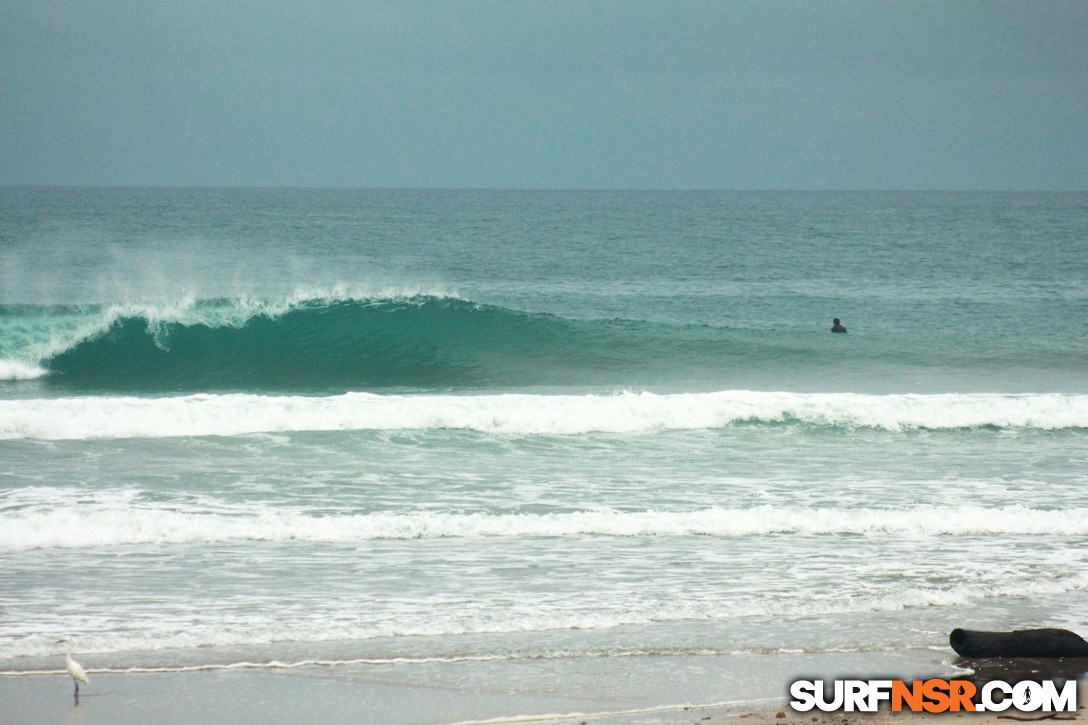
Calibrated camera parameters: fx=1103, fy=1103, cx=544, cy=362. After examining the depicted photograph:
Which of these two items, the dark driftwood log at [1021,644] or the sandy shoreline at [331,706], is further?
the dark driftwood log at [1021,644]

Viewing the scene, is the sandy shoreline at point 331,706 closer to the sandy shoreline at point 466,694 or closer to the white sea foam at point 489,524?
the sandy shoreline at point 466,694

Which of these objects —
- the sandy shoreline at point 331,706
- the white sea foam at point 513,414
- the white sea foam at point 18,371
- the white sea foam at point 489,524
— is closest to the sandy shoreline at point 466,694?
the sandy shoreline at point 331,706

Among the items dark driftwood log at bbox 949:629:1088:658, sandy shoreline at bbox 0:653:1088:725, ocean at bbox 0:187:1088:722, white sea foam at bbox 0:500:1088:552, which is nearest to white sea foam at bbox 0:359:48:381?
ocean at bbox 0:187:1088:722

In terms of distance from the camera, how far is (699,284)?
37.0m

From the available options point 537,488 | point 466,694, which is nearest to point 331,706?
point 466,694

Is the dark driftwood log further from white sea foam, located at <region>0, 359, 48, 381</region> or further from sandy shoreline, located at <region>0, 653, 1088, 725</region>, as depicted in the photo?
white sea foam, located at <region>0, 359, 48, 381</region>

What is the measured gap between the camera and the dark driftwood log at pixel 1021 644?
6.39m

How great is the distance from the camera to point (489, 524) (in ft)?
31.6

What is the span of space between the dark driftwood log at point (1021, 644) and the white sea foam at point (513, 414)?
326 inches

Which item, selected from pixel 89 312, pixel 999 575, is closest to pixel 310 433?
pixel 999 575

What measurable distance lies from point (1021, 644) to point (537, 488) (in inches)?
222

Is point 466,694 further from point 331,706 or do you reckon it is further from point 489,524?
point 489,524

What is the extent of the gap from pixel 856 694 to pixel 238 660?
3.48m

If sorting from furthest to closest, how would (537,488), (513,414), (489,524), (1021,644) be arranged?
(513,414) → (537,488) → (489,524) → (1021,644)
